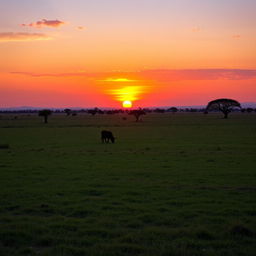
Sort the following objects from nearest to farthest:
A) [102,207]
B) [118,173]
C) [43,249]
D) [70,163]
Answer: [43,249]
[102,207]
[118,173]
[70,163]

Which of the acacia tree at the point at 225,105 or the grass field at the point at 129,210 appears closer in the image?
the grass field at the point at 129,210

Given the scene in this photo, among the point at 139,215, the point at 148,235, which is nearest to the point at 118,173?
the point at 139,215

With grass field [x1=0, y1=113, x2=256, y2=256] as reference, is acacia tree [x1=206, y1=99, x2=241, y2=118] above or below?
above

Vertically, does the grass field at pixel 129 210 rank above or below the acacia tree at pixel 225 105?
below

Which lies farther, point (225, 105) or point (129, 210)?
point (225, 105)

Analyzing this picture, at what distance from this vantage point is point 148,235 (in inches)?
347

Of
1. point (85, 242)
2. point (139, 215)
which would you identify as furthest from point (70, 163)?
point (85, 242)

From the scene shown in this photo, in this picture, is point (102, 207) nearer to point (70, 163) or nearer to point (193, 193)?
point (193, 193)

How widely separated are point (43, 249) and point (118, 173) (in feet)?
33.0

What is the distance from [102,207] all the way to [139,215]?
1591 millimetres

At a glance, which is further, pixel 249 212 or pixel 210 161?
pixel 210 161

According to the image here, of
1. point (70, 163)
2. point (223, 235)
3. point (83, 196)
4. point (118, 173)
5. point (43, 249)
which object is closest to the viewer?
point (43, 249)

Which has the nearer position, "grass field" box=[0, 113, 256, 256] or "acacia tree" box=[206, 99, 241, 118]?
"grass field" box=[0, 113, 256, 256]

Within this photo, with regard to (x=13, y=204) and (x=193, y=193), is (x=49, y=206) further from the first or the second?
(x=193, y=193)
